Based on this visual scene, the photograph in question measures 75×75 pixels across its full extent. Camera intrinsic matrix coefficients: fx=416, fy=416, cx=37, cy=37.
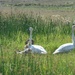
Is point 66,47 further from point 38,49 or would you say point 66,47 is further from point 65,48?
point 38,49

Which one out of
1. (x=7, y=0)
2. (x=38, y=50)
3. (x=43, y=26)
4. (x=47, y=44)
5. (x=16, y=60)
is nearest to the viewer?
(x=16, y=60)

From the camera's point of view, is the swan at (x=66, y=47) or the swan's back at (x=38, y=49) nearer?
the swan's back at (x=38, y=49)

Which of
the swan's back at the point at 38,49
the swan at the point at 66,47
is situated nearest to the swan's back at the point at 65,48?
the swan at the point at 66,47

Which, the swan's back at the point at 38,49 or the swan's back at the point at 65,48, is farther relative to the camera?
the swan's back at the point at 65,48

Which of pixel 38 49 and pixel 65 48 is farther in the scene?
pixel 65 48

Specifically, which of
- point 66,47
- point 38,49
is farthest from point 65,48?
point 38,49

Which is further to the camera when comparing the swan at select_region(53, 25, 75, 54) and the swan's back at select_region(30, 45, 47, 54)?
the swan at select_region(53, 25, 75, 54)

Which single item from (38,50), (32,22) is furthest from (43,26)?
(38,50)

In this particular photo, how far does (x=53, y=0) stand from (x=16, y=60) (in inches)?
1268

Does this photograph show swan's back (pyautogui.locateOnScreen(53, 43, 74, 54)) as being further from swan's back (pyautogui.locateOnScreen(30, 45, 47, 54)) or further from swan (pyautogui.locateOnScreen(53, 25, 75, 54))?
swan's back (pyautogui.locateOnScreen(30, 45, 47, 54))

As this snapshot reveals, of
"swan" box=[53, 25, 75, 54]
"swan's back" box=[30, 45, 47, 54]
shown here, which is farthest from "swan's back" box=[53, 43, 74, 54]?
"swan's back" box=[30, 45, 47, 54]

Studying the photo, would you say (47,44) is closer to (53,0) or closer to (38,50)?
(38,50)

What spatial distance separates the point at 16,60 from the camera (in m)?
8.29

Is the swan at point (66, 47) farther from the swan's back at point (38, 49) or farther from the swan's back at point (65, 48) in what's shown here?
the swan's back at point (38, 49)
